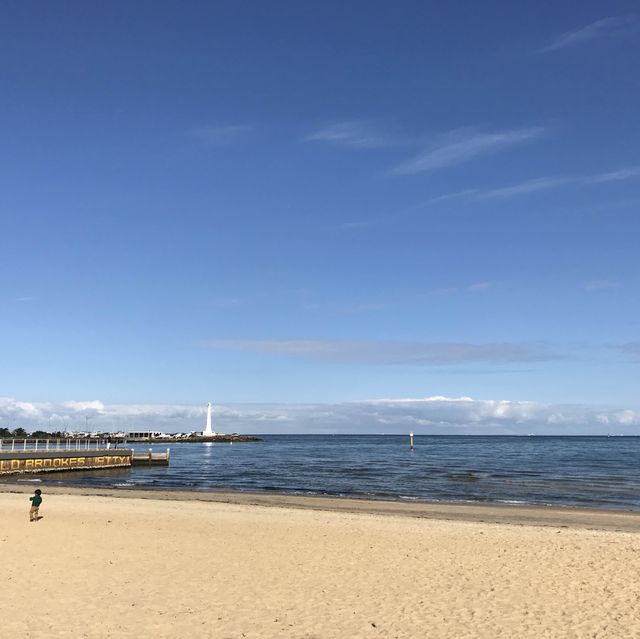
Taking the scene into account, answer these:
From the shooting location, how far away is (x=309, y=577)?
1533 cm

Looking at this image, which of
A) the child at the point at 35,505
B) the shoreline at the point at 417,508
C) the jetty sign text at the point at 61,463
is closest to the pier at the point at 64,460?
the jetty sign text at the point at 61,463

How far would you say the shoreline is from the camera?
A: 28895 millimetres

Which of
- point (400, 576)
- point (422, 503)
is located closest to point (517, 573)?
point (400, 576)

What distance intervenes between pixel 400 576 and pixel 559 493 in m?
32.6

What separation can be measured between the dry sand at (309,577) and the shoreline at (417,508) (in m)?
2.53

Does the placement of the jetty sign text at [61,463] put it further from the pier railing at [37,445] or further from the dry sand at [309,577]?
the dry sand at [309,577]

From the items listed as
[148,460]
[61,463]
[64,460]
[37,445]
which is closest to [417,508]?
[61,463]

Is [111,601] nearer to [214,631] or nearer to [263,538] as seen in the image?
[214,631]

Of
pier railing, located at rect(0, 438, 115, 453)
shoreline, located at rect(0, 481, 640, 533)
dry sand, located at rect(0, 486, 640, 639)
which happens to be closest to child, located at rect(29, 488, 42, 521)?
dry sand, located at rect(0, 486, 640, 639)

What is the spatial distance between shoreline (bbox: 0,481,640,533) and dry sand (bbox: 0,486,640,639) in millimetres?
2534

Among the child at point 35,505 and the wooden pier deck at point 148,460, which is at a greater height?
the child at point 35,505

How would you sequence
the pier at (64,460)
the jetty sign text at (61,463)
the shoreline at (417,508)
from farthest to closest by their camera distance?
1. the pier at (64,460)
2. the jetty sign text at (61,463)
3. the shoreline at (417,508)

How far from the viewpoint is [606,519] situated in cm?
2998

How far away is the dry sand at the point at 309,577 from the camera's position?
37.5ft
